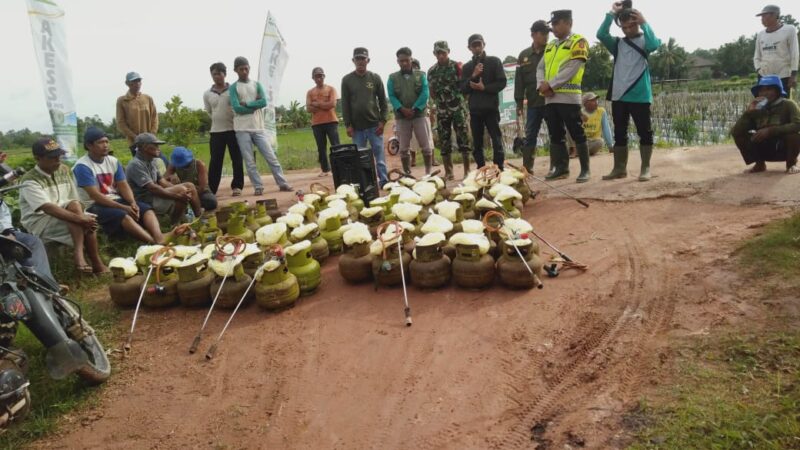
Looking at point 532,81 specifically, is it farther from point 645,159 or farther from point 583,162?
point 645,159

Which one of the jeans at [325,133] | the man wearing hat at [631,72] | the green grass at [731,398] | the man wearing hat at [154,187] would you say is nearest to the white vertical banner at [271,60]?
the jeans at [325,133]

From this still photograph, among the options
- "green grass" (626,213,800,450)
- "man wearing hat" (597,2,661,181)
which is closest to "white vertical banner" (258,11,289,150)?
"man wearing hat" (597,2,661,181)

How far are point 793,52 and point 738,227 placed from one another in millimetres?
3642

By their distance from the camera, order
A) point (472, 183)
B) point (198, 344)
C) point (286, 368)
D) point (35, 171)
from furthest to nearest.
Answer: point (472, 183), point (35, 171), point (198, 344), point (286, 368)

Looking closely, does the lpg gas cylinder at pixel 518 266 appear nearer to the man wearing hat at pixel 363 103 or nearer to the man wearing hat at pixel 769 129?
the man wearing hat at pixel 769 129

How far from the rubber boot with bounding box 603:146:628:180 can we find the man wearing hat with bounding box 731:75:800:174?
116cm

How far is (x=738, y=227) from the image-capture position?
4301 millimetres

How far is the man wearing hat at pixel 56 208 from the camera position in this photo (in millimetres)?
4734

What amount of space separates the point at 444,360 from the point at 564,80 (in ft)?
13.8

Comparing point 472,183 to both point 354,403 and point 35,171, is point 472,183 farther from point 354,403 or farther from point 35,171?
point 35,171

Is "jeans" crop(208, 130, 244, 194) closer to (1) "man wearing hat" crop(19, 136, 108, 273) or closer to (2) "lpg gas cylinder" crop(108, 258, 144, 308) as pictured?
(1) "man wearing hat" crop(19, 136, 108, 273)

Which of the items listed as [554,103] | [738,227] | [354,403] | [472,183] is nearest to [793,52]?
[554,103]

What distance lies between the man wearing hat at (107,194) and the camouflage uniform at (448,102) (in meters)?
3.92

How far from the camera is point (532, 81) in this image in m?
7.11
